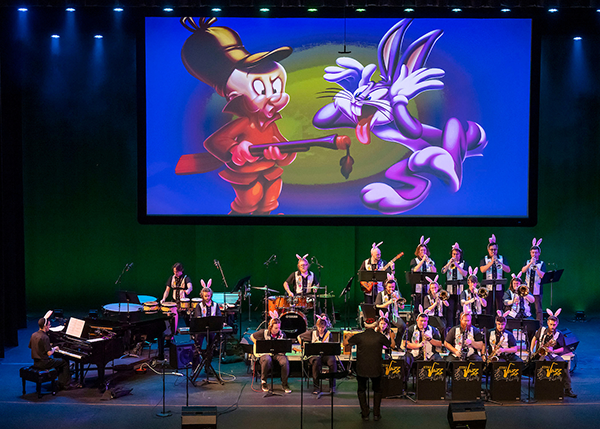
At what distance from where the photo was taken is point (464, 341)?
10148mm

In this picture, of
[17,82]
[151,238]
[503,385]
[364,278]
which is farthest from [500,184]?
[17,82]

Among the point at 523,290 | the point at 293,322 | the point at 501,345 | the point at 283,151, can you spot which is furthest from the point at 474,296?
the point at 283,151

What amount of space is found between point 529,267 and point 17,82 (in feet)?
36.8

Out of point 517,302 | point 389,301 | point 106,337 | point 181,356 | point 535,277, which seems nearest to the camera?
point 106,337

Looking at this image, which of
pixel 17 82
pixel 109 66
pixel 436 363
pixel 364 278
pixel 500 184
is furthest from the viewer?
pixel 109 66

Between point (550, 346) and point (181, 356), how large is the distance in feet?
19.4

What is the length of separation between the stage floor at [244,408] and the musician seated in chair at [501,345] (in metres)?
0.69

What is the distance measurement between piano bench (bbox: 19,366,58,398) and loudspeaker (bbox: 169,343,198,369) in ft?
6.06

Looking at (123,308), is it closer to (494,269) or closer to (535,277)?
(494,269)

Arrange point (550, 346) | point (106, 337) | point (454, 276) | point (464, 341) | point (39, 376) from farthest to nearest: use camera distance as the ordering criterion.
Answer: point (454, 276) → point (106, 337) → point (464, 341) → point (550, 346) → point (39, 376)

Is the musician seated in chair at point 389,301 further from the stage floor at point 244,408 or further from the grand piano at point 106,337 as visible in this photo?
the grand piano at point 106,337

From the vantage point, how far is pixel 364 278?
11367mm

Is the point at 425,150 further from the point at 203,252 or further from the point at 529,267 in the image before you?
the point at 203,252

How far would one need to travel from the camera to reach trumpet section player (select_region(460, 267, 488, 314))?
11216mm
